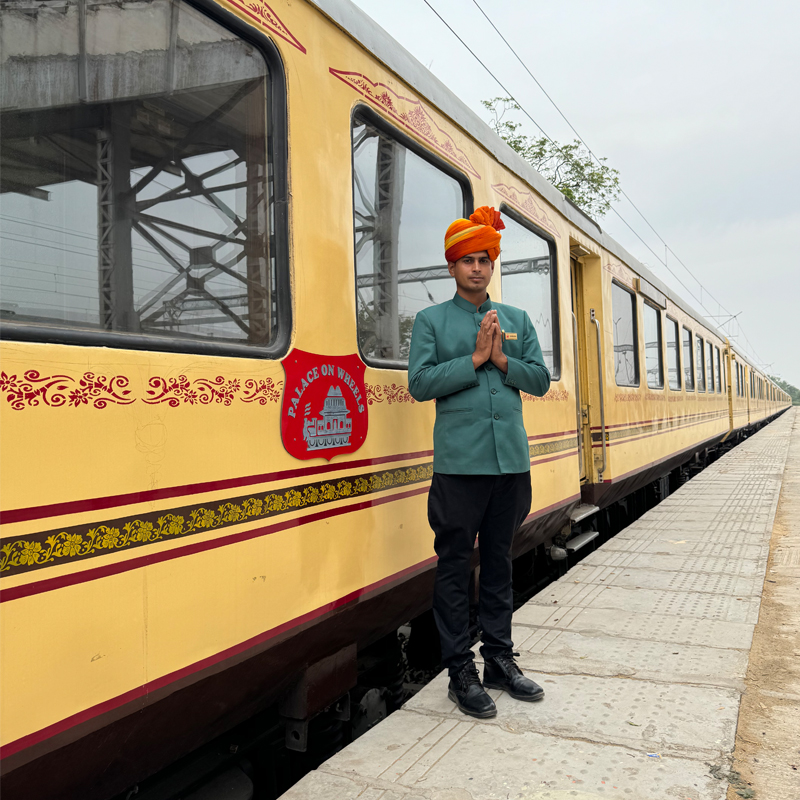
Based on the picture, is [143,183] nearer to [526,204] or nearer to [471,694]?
[471,694]

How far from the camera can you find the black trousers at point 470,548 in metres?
2.67

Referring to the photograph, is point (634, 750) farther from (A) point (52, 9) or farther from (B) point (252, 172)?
(A) point (52, 9)

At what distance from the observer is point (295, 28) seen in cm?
247

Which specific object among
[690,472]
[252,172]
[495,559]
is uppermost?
[252,172]

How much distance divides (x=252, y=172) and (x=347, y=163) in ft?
1.74

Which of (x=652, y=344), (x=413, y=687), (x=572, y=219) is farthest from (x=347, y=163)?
(x=652, y=344)

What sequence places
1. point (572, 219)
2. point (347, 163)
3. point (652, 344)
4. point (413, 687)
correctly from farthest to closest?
point (652, 344) < point (572, 219) < point (413, 687) < point (347, 163)

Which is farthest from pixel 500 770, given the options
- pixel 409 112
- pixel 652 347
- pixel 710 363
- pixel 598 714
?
pixel 710 363

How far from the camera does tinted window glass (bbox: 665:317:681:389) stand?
31.7 ft

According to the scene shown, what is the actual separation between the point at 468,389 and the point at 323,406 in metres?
0.54

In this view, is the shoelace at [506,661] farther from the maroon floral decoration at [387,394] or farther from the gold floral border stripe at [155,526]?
the maroon floral decoration at [387,394]

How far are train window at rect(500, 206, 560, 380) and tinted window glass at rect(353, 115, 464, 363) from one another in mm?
867

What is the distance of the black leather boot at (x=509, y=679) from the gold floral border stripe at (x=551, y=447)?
1.49m

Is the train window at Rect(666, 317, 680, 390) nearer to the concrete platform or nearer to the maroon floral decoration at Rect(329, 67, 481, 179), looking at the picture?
the concrete platform
